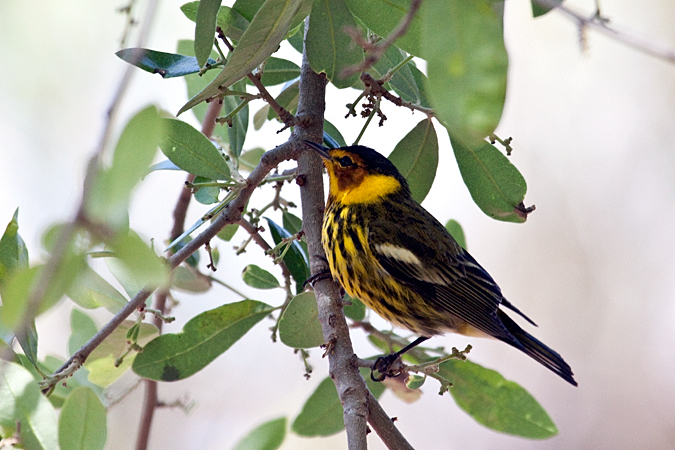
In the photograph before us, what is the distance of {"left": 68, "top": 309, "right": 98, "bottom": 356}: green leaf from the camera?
2.15 metres

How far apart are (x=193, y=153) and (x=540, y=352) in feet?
4.73

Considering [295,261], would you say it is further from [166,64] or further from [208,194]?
[166,64]

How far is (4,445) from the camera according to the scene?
1.21 metres

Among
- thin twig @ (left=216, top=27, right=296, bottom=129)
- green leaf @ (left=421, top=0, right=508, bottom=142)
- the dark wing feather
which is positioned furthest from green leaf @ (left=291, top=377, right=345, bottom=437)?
green leaf @ (left=421, top=0, right=508, bottom=142)

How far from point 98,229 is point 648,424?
4.57 m

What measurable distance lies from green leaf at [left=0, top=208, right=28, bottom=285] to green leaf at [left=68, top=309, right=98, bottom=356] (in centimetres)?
78

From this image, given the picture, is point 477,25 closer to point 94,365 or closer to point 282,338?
point 282,338

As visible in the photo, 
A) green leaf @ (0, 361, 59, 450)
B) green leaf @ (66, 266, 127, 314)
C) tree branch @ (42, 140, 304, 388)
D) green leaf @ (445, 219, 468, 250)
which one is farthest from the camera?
green leaf @ (445, 219, 468, 250)

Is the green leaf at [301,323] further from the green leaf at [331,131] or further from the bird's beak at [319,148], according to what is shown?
the green leaf at [331,131]

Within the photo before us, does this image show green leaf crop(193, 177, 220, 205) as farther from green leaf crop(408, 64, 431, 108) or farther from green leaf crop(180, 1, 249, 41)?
green leaf crop(408, 64, 431, 108)

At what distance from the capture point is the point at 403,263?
2355 millimetres

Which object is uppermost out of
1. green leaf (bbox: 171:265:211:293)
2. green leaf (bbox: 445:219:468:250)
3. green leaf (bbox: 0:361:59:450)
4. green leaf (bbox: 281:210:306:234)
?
green leaf (bbox: 281:210:306:234)

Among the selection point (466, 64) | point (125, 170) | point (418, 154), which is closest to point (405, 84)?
point (418, 154)

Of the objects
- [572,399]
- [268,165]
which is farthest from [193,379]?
[268,165]
